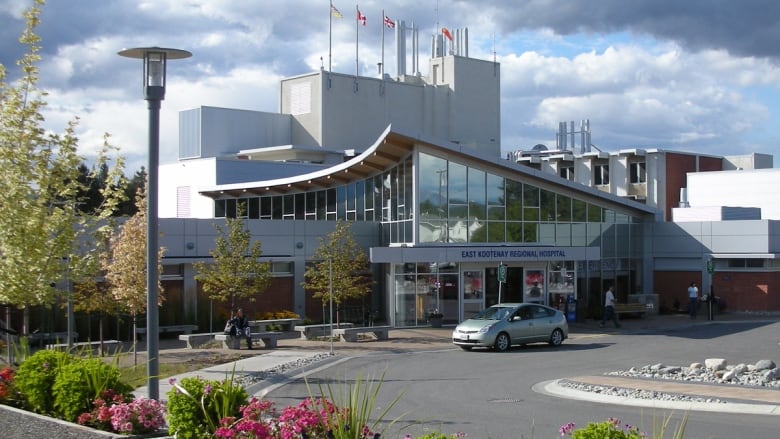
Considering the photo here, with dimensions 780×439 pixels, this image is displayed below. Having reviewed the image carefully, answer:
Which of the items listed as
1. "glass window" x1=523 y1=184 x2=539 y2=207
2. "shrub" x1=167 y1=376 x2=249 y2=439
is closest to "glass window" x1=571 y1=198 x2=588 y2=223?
"glass window" x1=523 y1=184 x2=539 y2=207

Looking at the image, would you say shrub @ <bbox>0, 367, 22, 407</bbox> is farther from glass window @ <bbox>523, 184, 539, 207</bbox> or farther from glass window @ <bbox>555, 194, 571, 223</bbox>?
glass window @ <bbox>555, 194, 571, 223</bbox>

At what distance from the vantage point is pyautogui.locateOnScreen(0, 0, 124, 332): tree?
1572 centimetres

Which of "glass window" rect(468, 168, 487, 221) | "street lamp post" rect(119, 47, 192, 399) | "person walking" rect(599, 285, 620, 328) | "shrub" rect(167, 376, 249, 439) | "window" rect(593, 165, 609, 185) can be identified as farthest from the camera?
"window" rect(593, 165, 609, 185)

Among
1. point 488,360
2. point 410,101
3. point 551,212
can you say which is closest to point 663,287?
point 551,212

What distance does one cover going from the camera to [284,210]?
49375 mm

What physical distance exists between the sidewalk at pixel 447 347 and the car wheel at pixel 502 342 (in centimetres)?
233

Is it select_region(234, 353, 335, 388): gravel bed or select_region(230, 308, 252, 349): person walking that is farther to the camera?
select_region(230, 308, 252, 349): person walking

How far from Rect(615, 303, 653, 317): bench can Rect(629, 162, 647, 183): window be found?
26.8 meters

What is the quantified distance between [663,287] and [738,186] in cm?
1886

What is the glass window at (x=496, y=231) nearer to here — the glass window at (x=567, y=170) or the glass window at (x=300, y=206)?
the glass window at (x=300, y=206)

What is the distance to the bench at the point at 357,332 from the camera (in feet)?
106

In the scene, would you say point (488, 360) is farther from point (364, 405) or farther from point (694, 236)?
point (694, 236)

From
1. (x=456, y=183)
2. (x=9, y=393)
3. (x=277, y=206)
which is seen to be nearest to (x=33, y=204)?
(x=9, y=393)

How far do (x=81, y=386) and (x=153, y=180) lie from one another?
9.12 feet
